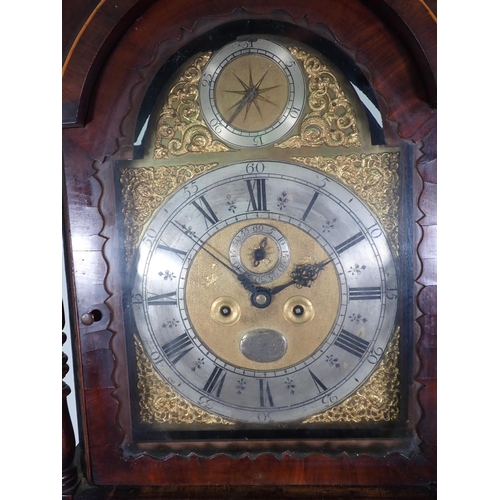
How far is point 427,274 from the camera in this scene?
109 cm

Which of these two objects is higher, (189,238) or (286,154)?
(286,154)

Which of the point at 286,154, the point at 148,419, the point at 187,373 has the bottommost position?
the point at 148,419

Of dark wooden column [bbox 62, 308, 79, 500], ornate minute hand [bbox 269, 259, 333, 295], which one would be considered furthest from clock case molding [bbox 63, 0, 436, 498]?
ornate minute hand [bbox 269, 259, 333, 295]

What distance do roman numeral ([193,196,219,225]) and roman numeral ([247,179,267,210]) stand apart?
93mm

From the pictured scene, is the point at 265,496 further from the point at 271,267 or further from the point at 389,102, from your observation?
the point at 389,102

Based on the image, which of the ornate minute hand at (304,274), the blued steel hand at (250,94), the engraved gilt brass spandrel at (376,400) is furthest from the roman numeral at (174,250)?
the engraved gilt brass spandrel at (376,400)

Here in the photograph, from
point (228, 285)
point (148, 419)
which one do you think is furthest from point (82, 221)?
point (148, 419)

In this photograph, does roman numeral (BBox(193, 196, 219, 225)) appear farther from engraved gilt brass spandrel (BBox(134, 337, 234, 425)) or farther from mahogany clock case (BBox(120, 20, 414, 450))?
engraved gilt brass spandrel (BBox(134, 337, 234, 425))

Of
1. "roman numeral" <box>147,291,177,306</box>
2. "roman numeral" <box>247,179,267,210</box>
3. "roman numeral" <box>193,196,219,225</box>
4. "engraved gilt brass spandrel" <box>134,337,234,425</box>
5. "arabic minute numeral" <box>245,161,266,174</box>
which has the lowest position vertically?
"engraved gilt brass spandrel" <box>134,337,234,425</box>

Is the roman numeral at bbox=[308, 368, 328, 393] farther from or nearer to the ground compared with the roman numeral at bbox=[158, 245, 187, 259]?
nearer to the ground

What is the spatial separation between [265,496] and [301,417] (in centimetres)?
20

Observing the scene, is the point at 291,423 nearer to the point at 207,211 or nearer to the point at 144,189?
the point at 207,211

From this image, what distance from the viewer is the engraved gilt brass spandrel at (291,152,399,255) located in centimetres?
110

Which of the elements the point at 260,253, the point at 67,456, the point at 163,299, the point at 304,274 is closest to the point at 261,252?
the point at 260,253
